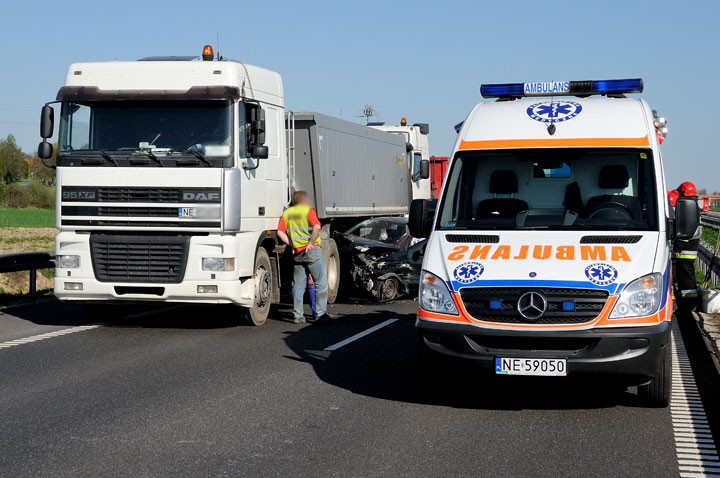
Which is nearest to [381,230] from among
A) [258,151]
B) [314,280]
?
[314,280]

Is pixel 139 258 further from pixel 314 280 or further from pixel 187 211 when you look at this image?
pixel 314 280

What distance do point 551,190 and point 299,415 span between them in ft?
10.9

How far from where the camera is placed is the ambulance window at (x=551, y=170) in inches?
356

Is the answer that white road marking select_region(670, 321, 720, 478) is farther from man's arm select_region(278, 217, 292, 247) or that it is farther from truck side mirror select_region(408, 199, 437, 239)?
man's arm select_region(278, 217, 292, 247)

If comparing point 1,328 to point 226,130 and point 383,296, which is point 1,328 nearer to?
point 226,130

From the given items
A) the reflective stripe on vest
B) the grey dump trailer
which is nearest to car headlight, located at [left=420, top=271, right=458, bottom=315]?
the reflective stripe on vest

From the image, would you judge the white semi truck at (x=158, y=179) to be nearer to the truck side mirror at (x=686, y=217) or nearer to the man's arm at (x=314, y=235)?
the man's arm at (x=314, y=235)

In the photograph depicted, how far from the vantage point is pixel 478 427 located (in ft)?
23.4

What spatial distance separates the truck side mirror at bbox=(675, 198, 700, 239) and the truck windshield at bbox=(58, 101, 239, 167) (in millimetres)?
5838

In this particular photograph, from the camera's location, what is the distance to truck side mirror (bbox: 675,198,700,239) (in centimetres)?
805

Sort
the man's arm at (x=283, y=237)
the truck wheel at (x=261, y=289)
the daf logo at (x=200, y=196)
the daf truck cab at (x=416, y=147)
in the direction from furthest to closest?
1. the daf truck cab at (x=416, y=147)
2. the man's arm at (x=283, y=237)
3. the truck wheel at (x=261, y=289)
4. the daf logo at (x=200, y=196)

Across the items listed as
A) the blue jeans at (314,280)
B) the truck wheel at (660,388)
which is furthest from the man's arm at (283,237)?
the truck wheel at (660,388)

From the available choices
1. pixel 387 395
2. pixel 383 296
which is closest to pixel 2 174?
pixel 383 296

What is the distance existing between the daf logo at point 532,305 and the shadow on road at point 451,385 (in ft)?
1.66
